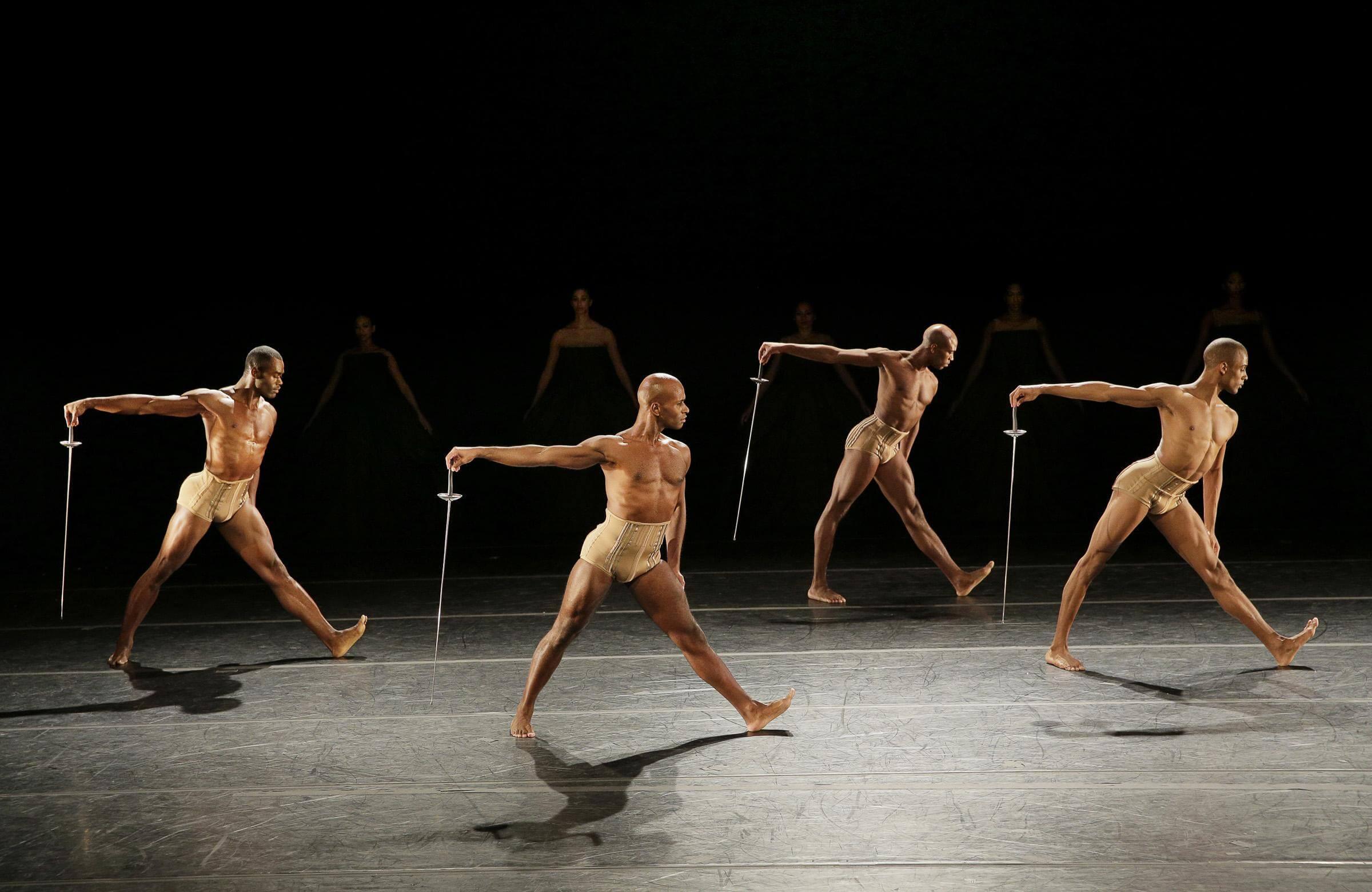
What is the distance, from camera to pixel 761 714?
14.5 feet

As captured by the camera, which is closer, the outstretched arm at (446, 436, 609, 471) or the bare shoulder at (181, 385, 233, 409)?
the outstretched arm at (446, 436, 609, 471)

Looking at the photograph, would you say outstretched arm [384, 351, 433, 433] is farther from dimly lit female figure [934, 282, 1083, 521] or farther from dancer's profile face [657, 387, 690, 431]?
dancer's profile face [657, 387, 690, 431]

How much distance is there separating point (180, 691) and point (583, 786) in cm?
217

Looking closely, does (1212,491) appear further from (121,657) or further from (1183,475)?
(121,657)

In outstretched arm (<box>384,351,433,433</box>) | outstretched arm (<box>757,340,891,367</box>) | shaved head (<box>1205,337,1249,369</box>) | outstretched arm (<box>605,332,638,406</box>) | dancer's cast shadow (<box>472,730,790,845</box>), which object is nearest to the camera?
dancer's cast shadow (<box>472,730,790,845</box>)

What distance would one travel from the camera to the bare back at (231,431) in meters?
5.44

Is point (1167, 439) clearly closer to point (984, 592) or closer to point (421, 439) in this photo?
point (984, 592)

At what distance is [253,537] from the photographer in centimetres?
559

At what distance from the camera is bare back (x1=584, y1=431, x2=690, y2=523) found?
14.2ft

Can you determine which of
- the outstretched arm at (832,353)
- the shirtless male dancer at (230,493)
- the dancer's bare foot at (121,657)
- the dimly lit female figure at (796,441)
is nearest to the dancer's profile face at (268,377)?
the shirtless male dancer at (230,493)

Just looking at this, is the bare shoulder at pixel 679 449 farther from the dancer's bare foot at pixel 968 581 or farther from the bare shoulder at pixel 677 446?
the dancer's bare foot at pixel 968 581

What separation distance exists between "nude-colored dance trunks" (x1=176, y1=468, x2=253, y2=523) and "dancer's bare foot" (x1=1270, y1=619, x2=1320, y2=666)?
4371mm

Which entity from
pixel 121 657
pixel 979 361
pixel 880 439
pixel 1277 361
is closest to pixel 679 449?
pixel 880 439

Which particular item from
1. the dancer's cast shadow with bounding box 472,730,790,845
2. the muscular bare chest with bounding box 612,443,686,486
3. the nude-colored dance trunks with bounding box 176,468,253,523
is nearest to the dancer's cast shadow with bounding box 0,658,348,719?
the nude-colored dance trunks with bounding box 176,468,253,523
